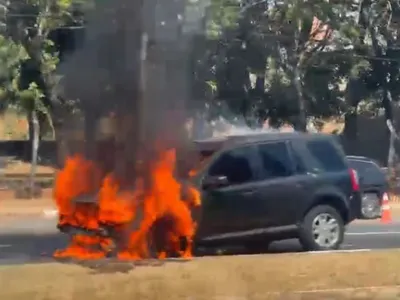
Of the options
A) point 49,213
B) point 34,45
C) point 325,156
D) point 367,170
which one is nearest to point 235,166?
point 325,156

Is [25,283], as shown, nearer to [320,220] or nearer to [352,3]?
[320,220]

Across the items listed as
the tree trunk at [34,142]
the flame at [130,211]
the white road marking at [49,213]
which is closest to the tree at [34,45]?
the tree trunk at [34,142]

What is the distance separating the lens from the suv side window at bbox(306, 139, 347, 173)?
1411 cm

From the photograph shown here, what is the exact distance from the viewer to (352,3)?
28.9 metres

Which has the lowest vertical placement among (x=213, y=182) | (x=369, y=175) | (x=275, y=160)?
(x=369, y=175)

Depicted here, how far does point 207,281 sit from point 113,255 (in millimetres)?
2328

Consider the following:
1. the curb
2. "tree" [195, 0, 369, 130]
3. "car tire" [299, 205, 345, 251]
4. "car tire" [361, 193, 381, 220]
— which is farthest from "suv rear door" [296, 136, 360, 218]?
the curb

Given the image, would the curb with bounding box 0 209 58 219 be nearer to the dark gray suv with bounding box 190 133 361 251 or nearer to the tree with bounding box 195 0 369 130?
the tree with bounding box 195 0 369 130

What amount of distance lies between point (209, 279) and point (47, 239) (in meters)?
7.21

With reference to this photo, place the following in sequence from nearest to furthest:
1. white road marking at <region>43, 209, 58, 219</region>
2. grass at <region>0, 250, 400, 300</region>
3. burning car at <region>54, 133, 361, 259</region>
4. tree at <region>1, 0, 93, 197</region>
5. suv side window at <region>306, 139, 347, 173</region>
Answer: grass at <region>0, 250, 400, 300</region>
burning car at <region>54, 133, 361, 259</region>
suv side window at <region>306, 139, 347, 173</region>
white road marking at <region>43, 209, 58, 219</region>
tree at <region>1, 0, 93, 197</region>

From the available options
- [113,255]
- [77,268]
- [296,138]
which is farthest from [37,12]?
[77,268]

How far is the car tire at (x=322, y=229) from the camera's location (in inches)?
540

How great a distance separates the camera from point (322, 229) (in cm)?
1395

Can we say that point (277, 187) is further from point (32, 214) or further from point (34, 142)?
point (34, 142)
